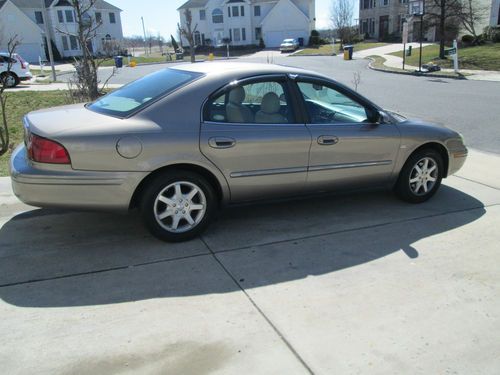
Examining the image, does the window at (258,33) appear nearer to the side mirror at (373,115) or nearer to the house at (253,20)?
the house at (253,20)

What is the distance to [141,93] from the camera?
4.57 metres

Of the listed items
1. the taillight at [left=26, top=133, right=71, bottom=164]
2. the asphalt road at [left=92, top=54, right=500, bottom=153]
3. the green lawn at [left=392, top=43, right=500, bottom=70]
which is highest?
the taillight at [left=26, top=133, right=71, bottom=164]

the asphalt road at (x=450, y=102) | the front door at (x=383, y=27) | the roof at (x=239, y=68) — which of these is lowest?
the asphalt road at (x=450, y=102)

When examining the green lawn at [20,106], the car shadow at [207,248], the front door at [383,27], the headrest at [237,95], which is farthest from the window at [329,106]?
the front door at [383,27]

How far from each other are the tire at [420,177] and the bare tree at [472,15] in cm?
3760

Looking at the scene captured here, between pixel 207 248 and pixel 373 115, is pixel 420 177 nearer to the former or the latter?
pixel 373 115

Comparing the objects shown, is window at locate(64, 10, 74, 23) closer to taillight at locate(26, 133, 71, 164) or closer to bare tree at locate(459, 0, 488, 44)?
bare tree at locate(459, 0, 488, 44)

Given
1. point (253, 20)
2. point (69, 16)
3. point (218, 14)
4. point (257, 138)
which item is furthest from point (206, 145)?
point (218, 14)

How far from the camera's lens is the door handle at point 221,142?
168 inches

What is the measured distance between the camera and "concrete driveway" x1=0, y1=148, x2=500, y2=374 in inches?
113

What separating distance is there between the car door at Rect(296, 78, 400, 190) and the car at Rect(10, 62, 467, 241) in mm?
11

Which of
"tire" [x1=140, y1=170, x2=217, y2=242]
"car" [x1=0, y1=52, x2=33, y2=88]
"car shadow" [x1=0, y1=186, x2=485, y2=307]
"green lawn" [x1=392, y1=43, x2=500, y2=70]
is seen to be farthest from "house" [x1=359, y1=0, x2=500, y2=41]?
"tire" [x1=140, y1=170, x2=217, y2=242]

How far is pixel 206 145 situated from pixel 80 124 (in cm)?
107

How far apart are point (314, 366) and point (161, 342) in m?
0.95
